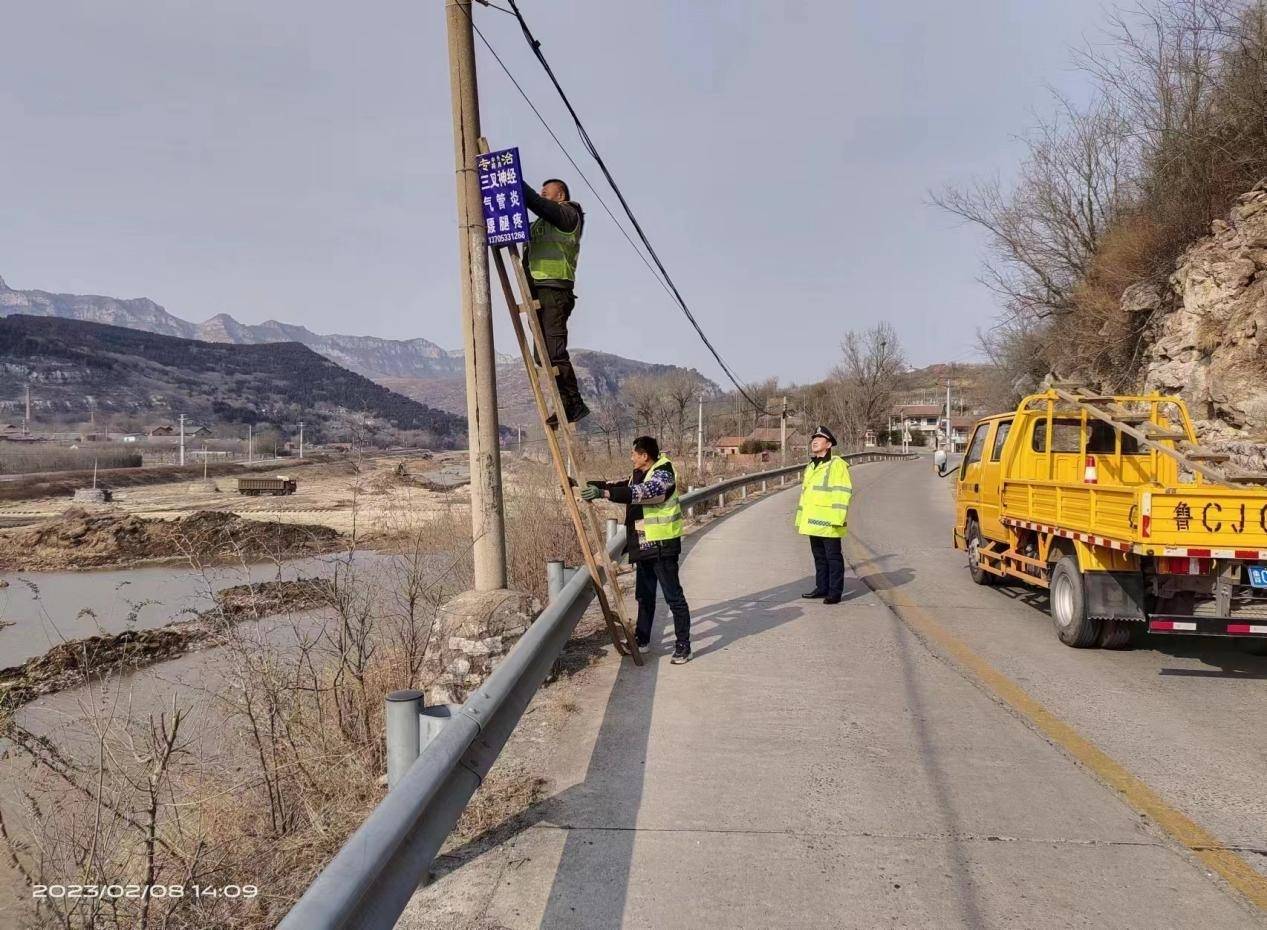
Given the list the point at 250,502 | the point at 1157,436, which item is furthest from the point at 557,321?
the point at 250,502

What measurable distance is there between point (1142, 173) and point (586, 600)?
2093cm

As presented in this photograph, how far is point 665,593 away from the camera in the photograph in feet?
21.3

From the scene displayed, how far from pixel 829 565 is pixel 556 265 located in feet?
16.5

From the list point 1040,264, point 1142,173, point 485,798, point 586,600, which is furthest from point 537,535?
point 1040,264

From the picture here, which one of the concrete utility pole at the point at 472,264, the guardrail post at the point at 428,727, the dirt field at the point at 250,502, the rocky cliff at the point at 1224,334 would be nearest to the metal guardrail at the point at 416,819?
the guardrail post at the point at 428,727

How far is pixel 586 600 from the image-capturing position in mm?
6676

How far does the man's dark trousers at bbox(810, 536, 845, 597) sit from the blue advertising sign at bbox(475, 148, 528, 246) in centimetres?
521

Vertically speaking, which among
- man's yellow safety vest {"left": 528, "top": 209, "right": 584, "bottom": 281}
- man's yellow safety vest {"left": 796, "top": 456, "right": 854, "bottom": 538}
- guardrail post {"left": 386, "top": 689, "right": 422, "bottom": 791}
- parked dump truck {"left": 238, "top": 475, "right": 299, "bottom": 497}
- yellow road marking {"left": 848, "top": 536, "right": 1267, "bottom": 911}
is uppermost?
man's yellow safety vest {"left": 528, "top": 209, "right": 584, "bottom": 281}

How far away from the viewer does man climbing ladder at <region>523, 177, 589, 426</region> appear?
18.7 ft

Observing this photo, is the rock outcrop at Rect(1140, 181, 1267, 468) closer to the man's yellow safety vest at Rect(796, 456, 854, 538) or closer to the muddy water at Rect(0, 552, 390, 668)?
the man's yellow safety vest at Rect(796, 456, 854, 538)

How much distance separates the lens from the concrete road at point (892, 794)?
3.13 m

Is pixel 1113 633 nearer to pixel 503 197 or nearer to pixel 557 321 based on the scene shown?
pixel 557 321

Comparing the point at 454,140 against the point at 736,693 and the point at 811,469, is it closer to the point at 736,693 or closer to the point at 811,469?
the point at 736,693

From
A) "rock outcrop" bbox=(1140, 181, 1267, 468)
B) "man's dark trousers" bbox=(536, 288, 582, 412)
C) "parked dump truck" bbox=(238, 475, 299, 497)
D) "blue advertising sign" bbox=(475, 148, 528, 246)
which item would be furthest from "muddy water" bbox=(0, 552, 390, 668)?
"parked dump truck" bbox=(238, 475, 299, 497)
